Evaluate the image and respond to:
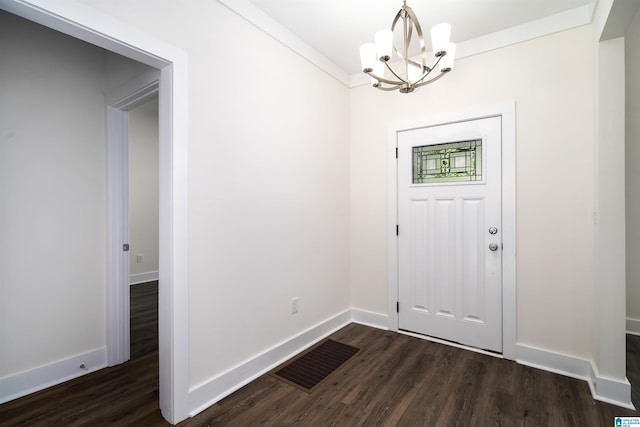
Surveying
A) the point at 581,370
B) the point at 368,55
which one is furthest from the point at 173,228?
the point at 581,370

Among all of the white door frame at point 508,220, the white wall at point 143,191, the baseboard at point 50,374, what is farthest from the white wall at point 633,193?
the white wall at point 143,191

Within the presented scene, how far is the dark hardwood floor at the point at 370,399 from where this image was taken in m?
1.82

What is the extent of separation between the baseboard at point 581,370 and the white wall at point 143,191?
5311 millimetres

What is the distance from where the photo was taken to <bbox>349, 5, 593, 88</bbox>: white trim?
7.42ft

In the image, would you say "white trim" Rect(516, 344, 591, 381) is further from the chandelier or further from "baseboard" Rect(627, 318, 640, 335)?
the chandelier

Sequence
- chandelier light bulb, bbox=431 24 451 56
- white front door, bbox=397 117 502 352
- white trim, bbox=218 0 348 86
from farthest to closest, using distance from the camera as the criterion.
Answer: white front door, bbox=397 117 502 352 → white trim, bbox=218 0 348 86 → chandelier light bulb, bbox=431 24 451 56

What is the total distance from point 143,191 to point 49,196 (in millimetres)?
3054

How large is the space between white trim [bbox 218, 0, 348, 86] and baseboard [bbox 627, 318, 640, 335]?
386 cm

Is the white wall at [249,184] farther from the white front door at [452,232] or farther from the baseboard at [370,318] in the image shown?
the white front door at [452,232]

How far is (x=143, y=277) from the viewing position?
16.8 feet

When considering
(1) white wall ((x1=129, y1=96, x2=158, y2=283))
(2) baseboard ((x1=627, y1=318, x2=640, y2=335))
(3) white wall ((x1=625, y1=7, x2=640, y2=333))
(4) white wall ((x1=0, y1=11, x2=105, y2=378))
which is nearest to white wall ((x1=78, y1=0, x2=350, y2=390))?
(4) white wall ((x1=0, y1=11, x2=105, y2=378))

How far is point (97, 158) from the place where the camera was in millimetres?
2467

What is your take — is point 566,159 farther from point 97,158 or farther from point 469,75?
point 97,158

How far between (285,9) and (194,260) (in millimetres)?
1975
